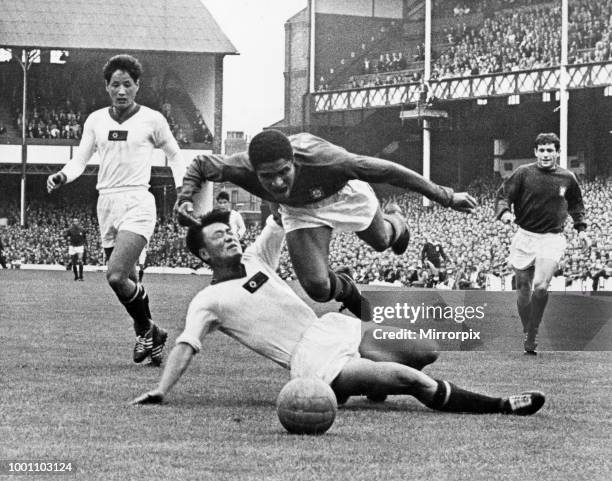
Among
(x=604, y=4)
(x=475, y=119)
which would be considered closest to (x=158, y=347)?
(x=604, y=4)

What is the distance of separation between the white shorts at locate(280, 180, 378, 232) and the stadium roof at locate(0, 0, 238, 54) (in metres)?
42.4

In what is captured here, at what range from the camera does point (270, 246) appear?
26.2 feet

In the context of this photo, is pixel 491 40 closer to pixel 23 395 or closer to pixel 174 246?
pixel 174 246

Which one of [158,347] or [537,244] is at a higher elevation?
[537,244]

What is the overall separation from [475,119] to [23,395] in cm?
3863

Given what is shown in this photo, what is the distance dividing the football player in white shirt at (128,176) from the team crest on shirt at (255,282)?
8.62ft

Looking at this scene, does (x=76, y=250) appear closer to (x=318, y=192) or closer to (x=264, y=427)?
(x=318, y=192)

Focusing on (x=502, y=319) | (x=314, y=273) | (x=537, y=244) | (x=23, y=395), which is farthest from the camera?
(x=502, y=319)

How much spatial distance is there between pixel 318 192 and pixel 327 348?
56.0 inches

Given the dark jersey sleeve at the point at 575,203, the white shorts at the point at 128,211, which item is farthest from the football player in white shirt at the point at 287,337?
the dark jersey sleeve at the point at 575,203

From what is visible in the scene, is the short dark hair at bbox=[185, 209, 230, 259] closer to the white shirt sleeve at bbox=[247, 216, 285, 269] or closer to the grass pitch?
the white shirt sleeve at bbox=[247, 216, 285, 269]

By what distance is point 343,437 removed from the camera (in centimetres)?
→ 618

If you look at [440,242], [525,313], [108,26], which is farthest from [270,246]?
[108,26]

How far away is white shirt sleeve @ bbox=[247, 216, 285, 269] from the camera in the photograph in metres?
7.84
